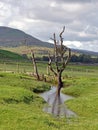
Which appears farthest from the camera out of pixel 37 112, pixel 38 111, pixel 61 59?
pixel 61 59

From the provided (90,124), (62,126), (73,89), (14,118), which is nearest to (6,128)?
(14,118)

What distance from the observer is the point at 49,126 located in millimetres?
26562

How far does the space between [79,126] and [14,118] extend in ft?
16.7

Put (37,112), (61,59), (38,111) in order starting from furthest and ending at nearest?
1. (61,59)
2. (38,111)
3. (37,112)

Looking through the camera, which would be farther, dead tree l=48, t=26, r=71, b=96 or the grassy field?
dead tree l=48, t=26, r=71, b=96

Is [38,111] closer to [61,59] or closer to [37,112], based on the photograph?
[37,112]

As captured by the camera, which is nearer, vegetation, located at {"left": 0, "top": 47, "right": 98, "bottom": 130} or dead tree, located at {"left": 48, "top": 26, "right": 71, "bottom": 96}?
vegetation, located at {"left": 0, "top": 47, "right": 98, "bottom": 130}

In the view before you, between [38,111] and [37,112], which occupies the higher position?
[37,112]

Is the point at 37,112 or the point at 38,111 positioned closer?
the point at 37,112

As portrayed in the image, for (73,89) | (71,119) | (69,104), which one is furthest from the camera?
(73,89)

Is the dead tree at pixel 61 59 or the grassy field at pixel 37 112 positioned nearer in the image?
the grassy field at pixel 37 112

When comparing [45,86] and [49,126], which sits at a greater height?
[49,126]

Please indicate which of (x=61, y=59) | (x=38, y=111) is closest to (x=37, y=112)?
(x=38, y=111)

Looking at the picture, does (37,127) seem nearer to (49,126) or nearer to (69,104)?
(49,126)
